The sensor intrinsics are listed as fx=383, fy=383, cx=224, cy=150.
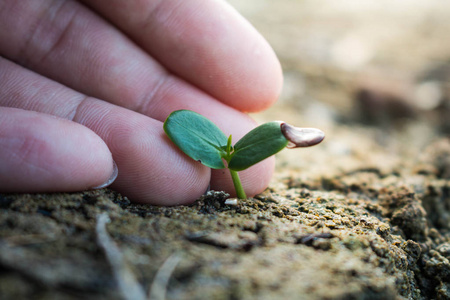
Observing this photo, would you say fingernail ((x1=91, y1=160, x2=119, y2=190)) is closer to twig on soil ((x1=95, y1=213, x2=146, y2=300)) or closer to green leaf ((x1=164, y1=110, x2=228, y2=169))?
green leaf ((x1=164, y1=110, x2=228, y2=169))

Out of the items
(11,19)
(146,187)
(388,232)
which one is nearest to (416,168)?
(388,232)

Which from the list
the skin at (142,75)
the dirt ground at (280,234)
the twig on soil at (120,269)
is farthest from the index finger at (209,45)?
the twig on soil at (120,269)

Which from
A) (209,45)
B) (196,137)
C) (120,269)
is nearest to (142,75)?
(209,45)

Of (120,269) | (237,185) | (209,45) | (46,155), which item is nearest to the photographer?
(120,269)

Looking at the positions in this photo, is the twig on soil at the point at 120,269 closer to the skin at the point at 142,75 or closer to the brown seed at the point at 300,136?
the skin at the point at 142,75

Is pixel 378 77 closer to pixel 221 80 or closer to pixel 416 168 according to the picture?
pixel 416 168

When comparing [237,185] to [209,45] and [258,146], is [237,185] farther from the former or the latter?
[209,45]
